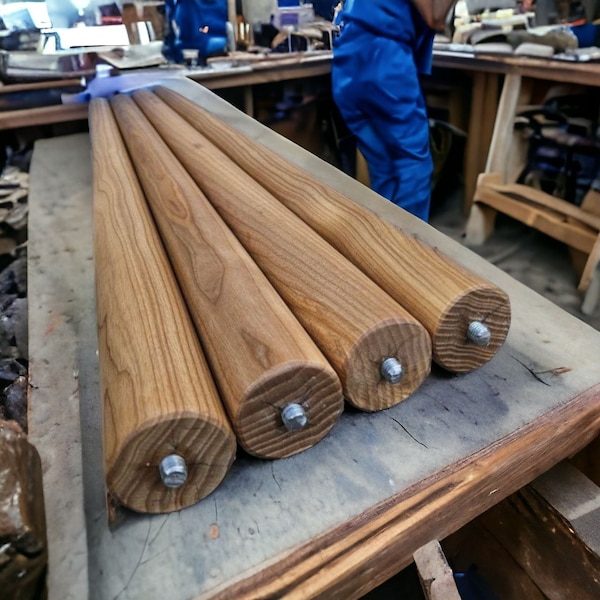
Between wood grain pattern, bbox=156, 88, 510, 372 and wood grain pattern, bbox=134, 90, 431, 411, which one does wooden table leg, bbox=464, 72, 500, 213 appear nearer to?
wood grain pattern, bbox=156, 88, 510, 372

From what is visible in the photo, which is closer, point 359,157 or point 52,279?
point 52,279

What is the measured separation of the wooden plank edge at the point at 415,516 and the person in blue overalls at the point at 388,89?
1921 millimetres

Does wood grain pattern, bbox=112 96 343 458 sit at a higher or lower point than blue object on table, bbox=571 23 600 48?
lower

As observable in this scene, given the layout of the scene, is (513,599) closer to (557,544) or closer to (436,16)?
(557,544)

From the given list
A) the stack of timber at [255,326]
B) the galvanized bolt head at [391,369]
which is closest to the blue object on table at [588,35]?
the stack of timber at [255,326]

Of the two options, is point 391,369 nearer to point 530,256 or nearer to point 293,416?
point 293,416

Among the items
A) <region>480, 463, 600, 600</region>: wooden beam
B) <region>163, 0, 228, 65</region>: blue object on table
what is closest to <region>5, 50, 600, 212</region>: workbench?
<region>163, 0, 228, 65</region>: blue object on table

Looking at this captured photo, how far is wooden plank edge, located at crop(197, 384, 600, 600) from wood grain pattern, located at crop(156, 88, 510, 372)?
0.15 meters

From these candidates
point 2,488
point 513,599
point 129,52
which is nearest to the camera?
point 2,488

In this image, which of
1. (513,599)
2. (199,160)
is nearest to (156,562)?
(513,599)

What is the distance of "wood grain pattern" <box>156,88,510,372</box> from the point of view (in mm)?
792

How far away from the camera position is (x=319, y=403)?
0.72 metres

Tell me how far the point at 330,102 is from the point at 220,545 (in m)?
3.34

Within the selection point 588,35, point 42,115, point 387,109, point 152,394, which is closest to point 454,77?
point 588,35
